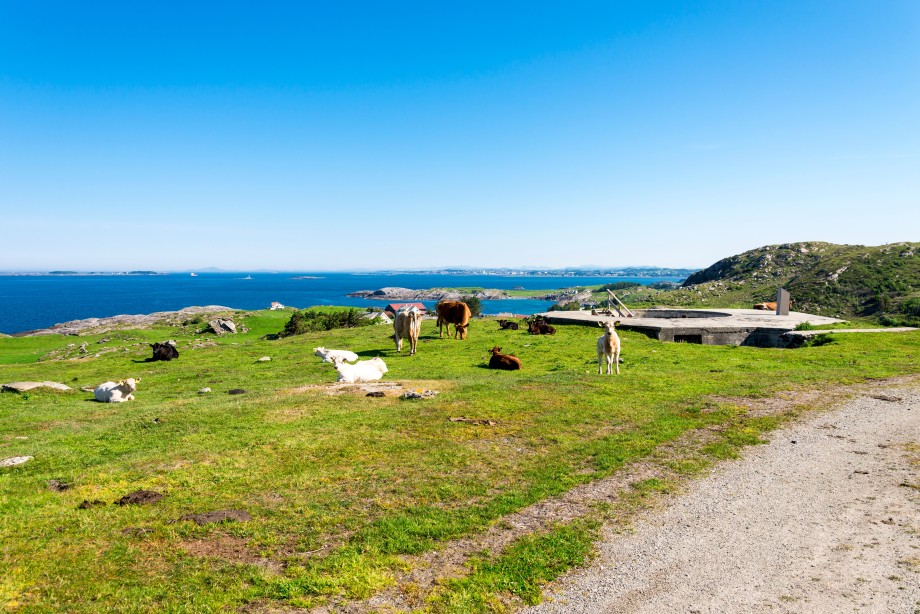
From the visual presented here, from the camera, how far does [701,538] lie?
743 cm

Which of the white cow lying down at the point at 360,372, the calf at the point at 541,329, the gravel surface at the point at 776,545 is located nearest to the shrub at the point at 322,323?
the calf at the point at 541,329

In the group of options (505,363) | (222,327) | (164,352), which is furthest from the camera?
(222,327)

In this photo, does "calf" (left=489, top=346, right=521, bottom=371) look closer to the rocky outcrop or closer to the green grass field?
the green grass field

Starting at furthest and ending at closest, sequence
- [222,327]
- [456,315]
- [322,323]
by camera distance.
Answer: [222,327], [322,323], [456,315]

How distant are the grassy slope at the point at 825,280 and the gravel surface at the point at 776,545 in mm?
49961

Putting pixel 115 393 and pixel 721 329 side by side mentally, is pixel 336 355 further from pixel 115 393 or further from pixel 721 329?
pixel 721 329

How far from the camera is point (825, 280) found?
62156 millimetres

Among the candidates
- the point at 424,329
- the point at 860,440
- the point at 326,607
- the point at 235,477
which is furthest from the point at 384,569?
the point at 424,329

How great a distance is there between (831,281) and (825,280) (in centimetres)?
70

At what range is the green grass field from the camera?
20.6ft

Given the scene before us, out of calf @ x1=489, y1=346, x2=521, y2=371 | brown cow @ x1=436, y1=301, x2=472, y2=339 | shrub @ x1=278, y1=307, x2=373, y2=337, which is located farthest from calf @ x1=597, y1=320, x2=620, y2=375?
shrub @ x1=278, y1=307, x2=373, y2=337

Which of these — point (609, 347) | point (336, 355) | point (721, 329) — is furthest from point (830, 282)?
point (336, 355)

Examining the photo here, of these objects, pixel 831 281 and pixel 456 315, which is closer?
pixel 456 315

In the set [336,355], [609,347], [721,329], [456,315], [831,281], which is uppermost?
[831,281]
